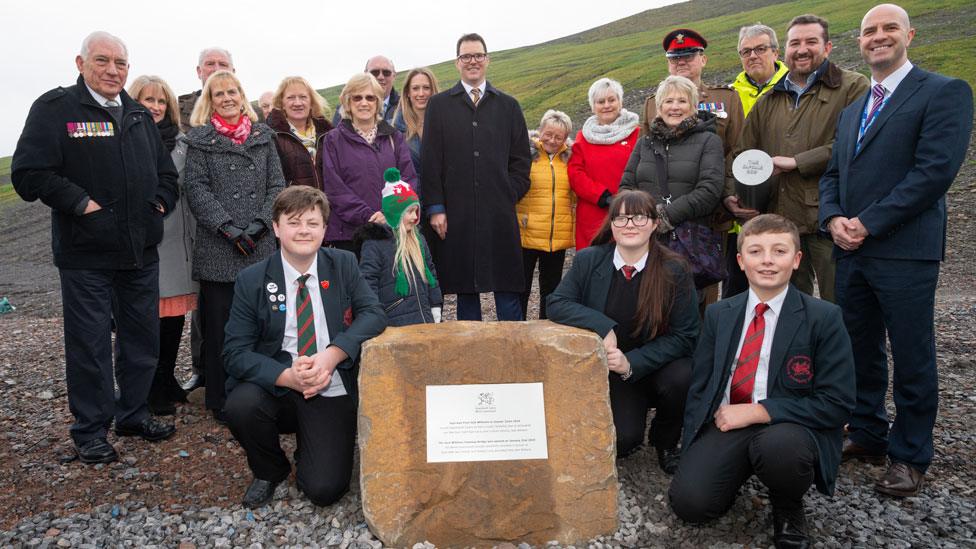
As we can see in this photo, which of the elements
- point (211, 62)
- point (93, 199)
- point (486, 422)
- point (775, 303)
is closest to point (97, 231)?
point (93, 199)

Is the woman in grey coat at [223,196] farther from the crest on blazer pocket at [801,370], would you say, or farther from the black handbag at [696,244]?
the crest on blazer pocket at [801,370]

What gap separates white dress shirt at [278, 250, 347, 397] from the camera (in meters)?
4.72

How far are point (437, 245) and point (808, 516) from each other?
12.9ft

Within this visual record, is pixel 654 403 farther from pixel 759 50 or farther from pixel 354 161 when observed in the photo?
pixel 759 50

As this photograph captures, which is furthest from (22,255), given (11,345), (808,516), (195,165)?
(808,516)

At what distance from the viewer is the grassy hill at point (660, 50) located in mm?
32000

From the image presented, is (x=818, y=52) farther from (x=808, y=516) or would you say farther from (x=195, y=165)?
(x=195, y=165)

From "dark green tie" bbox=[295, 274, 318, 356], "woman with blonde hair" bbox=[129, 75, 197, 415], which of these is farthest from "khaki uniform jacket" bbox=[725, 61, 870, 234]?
"woman with blonde hair" bbox=[129, 75, 197, 415]

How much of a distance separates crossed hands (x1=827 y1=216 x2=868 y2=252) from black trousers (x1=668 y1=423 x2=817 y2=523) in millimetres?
1419

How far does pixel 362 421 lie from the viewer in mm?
4266

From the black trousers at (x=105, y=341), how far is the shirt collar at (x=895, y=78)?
5.65 metres

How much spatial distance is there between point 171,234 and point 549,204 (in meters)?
3.56

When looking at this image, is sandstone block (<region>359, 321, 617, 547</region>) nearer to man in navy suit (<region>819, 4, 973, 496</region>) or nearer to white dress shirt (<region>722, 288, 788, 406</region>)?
white dress shirt (<region>722, 288, 788, 406</region>)

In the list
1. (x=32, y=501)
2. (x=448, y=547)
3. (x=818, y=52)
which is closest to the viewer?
(x=448, y=547)
